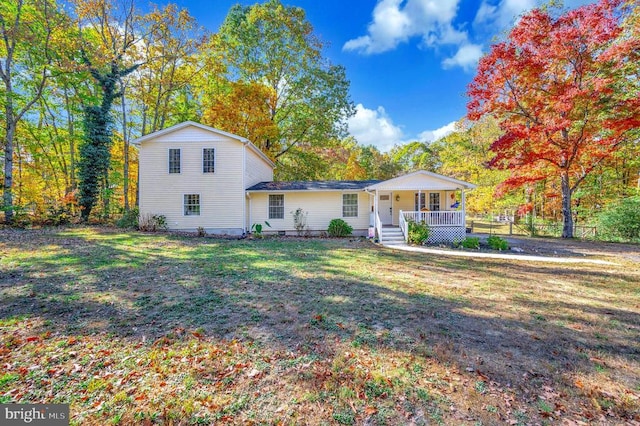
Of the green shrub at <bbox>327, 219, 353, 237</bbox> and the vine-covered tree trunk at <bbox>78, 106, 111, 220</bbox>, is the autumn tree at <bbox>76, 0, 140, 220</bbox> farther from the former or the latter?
the green shrub at <bbox>327, 219, 353, 237</bbox>

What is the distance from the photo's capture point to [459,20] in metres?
13.0

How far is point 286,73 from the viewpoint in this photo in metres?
22.5

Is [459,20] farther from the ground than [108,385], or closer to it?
farther from the ground

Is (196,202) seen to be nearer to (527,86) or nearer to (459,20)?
(459,20)

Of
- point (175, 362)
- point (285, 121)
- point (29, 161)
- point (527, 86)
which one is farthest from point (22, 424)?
point (29, 161)

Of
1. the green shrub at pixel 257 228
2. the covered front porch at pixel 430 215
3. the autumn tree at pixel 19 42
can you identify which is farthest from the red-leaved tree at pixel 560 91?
the autumn tree at pixel 19 42

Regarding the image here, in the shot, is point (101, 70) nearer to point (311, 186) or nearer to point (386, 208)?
point (311, 186)

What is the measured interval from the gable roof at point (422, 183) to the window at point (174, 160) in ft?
33.5

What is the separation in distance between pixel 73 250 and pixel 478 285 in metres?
11.6

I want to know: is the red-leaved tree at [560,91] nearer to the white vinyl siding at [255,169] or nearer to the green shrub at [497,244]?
the green shrub at [497,244]

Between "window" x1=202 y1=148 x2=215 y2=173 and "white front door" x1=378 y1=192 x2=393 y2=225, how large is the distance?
9.50 m

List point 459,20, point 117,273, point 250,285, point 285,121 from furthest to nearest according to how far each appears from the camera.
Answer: point 285,121
point 459,20
point 117,273
point 250,285

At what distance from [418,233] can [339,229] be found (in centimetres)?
415

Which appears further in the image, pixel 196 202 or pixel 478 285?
pixel 196 202
